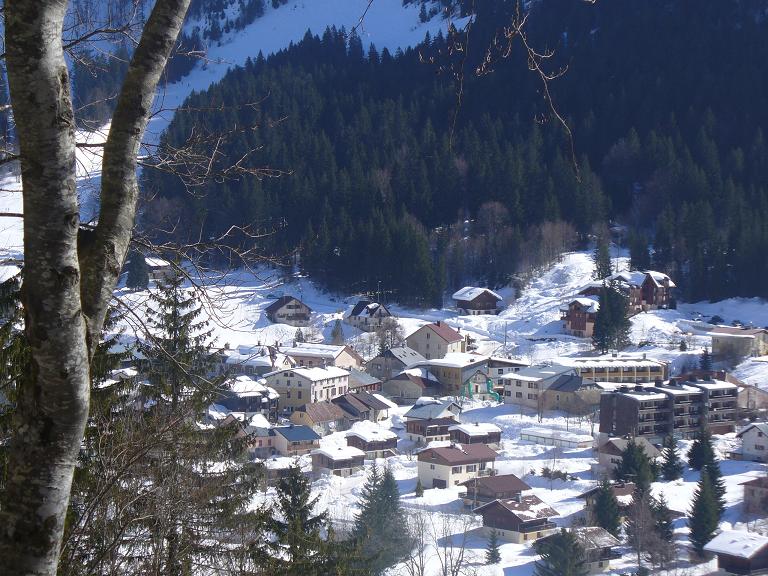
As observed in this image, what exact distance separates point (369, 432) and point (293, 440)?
7.29 ft

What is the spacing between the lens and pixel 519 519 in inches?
617

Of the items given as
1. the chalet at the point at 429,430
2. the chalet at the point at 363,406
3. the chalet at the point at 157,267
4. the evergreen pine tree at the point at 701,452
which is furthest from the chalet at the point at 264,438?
the chalet at the point at 157,267

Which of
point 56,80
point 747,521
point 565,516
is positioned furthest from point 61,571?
point 747,521

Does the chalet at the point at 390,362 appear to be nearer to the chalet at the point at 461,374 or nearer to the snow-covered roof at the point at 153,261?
the chalet at the point at 461,374

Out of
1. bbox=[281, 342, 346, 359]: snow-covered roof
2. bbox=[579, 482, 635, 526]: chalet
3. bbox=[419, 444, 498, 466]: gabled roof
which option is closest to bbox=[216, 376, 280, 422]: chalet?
bbox=[281, 342, 346, 359]: snow-covered roof

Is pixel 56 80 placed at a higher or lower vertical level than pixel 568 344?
lower

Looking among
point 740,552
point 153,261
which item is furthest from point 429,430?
point 153,261

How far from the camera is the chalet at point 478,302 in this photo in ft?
122

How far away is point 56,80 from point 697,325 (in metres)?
35.0

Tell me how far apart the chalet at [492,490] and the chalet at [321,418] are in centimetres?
683

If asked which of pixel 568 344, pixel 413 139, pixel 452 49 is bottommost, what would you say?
pixel 452 49

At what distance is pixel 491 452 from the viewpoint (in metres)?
19.9

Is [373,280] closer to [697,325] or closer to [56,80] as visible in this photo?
[697,325]

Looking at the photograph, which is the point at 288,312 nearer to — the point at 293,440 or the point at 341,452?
the point at 293,440
